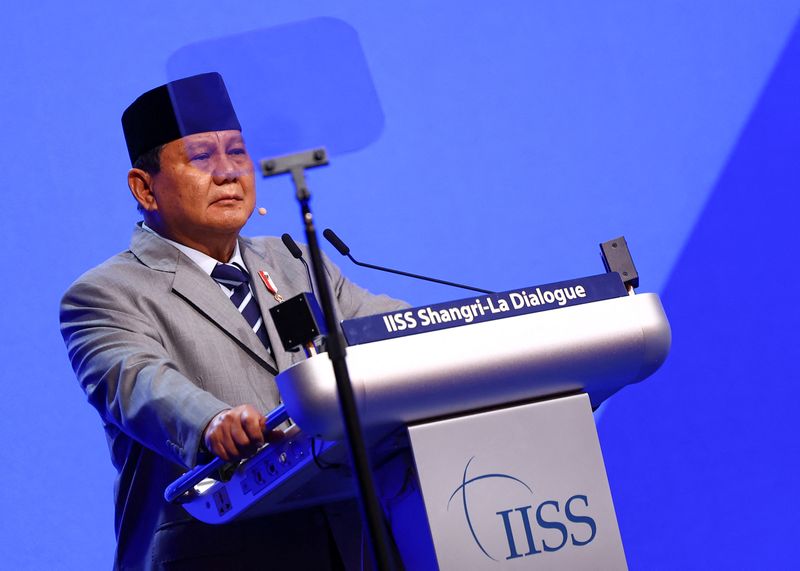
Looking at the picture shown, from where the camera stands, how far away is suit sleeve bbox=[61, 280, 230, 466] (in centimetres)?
167

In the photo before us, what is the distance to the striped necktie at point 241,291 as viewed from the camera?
7.00ft

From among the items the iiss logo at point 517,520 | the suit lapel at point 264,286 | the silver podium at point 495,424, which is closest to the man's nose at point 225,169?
the suit lapel at point 264,286

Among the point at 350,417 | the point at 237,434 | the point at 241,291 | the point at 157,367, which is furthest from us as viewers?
the point at 241,291

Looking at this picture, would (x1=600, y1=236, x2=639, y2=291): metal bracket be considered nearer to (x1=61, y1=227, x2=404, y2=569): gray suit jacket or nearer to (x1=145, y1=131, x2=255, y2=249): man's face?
(x1=61, y1=227, x2=404, y2=569): gray suit jacket

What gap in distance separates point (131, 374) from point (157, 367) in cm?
6

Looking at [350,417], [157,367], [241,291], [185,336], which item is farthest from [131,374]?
[350,417]

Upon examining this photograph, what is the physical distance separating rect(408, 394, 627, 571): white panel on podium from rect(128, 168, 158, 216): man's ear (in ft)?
3.72

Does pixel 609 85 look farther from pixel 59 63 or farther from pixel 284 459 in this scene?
pixel 284 459

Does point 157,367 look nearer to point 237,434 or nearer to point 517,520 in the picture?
point 237,434

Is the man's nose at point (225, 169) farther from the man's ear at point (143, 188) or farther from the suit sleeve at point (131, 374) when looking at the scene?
the suit sleeve at point (131, 374)

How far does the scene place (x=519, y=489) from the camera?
1412mm

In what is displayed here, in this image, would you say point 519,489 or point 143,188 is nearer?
point 519,489

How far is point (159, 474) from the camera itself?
1.98 meters

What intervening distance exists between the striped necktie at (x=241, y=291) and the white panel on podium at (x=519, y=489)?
80cm
